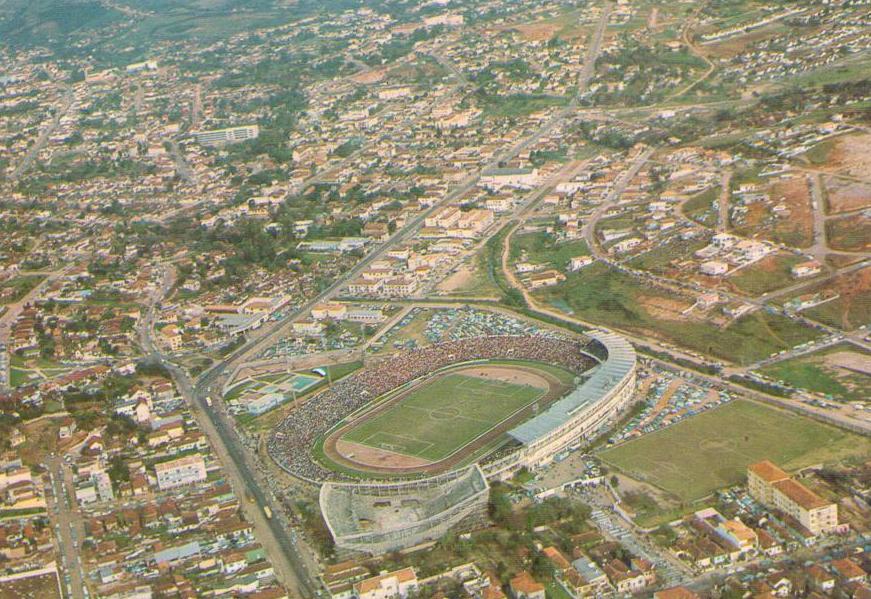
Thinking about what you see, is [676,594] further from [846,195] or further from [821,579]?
[846,195]

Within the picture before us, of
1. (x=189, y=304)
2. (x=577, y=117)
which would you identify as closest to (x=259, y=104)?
(x=577, y=117)

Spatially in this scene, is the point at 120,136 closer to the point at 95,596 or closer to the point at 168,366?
the point at 168,366

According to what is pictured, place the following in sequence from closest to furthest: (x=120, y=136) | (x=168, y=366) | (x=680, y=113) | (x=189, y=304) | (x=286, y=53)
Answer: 1. (x=168, y=366)
2. (x=189, y=304)
3. (x=680, y=113)
4. (x=120, y=136)
5. (x=286, y=53)

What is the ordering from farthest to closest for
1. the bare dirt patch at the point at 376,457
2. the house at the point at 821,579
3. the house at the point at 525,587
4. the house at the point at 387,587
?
the bare dirt patch at the point at 376,457 < the house at the point at 387,587 < the house at the point at 525,587 < the house at the point at 821,579

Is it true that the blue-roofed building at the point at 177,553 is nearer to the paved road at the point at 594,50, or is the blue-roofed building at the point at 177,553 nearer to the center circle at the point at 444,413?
the center circle at the point at 444,413

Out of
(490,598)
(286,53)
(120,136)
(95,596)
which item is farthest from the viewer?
(286,53)

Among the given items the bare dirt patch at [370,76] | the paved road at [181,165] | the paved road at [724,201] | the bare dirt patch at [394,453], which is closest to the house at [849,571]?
the bare dirt patch at [394,453]
